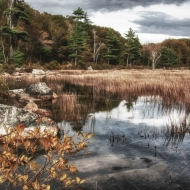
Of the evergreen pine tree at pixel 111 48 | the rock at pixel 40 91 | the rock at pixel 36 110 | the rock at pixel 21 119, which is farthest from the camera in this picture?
the evergreen pine tree at pixel 111 48

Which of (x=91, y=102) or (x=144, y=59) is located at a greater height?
(x=144, y=59)

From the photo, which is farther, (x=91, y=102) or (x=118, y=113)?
(x=91, y=102)

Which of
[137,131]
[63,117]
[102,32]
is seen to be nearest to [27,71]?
[63,117]

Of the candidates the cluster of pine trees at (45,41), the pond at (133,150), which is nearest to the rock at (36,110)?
→ the pond at (133,150)

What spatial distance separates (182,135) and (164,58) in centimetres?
5455

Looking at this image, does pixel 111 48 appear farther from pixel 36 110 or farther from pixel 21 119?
pixel 21 119

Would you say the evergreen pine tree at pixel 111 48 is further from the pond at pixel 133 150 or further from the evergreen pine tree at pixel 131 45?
the pond at pixel 133 150

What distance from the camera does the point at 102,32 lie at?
5600cm

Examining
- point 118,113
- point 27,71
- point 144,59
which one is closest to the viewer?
point 118,113

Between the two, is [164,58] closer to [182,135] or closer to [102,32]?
[102,32]

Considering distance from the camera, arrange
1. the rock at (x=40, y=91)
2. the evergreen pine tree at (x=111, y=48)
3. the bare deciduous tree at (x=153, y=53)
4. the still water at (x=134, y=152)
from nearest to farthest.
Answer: the still water at (x=134, y=152) < the rock at (x=40, y=91) < the evergreen pine tree at (x=111, y=48) < the bare deciduous tree at (x=153, y=53)

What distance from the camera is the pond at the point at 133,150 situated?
4141 mm

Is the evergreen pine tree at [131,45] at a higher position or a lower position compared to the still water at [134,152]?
higher

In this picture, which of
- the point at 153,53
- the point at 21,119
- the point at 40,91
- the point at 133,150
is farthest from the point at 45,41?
the point at 133,150
